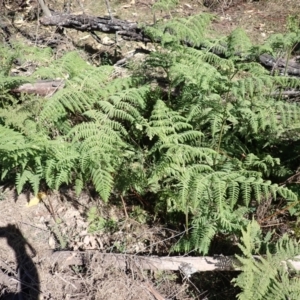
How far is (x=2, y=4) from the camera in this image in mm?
7711

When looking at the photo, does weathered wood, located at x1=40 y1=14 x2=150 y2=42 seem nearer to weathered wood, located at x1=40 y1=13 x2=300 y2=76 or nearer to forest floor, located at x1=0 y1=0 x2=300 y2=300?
weathered wood, located at x1=40 y1=13 x2=300 y2=76

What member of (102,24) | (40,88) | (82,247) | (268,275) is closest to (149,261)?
(82,247)

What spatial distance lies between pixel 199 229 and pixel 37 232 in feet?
5.94

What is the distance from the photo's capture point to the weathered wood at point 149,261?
2.96m

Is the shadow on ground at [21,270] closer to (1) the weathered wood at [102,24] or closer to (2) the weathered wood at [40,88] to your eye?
Result: (2) the weathered wood at [40,88]

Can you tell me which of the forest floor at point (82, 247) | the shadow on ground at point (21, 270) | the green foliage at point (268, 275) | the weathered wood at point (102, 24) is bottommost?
the shadow on ground at point (21, 270)

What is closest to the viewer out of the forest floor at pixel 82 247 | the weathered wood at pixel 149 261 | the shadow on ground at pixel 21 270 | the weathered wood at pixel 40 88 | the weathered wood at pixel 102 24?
the weathered wood at pixel 149 261

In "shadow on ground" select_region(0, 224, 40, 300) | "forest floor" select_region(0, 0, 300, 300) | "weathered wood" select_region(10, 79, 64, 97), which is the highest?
"weathered wood" select_region(10, 79, 64, 97)

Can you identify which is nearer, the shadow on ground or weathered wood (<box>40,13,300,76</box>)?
the shadow on ground

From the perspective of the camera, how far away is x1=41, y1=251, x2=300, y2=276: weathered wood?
2.96 metres

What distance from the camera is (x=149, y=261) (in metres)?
3.16

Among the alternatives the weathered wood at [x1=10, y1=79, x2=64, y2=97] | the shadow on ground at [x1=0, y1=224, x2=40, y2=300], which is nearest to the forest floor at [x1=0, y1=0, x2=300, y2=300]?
the shadow on ground at [x1=0, y1=224, x2=40, y2=300]

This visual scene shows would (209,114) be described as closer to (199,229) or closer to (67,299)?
(199,229)

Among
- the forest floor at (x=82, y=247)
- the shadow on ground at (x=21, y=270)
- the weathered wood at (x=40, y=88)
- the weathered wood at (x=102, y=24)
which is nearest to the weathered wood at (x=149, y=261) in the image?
Answer: the forest floor at (x=82, y=247)
